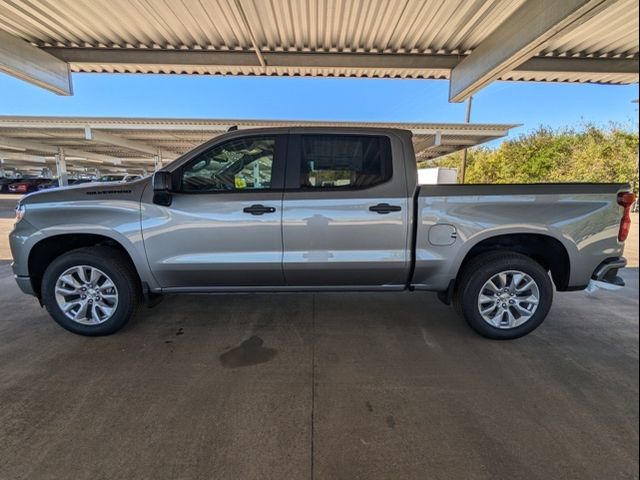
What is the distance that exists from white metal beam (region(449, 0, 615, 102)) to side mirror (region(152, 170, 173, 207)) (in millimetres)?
4719

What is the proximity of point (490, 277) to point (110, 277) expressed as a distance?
3.73 metres

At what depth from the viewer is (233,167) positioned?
142 inches

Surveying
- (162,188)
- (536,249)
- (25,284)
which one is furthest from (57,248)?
(536,249)

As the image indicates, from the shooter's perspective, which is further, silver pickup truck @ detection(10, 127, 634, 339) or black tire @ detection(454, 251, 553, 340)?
black tire @ detection(454, 251, 553, 340)

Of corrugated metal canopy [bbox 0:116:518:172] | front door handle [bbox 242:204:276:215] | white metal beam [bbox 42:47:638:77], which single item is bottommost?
front door handle [bbox 242:204:276:215]

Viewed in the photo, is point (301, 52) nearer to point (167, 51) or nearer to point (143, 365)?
point (167, 51)

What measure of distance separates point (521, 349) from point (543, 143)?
16.9 ft

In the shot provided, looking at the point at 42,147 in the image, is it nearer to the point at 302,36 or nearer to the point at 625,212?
the point at 302,36

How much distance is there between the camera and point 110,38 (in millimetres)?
5879

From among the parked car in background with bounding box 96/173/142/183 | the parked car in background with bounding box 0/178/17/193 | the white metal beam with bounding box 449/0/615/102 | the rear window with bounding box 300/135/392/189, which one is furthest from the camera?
the parked car in background with bounding box 0/178/17/193

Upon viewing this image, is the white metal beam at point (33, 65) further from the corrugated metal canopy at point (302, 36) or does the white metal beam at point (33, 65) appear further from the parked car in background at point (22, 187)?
the parked car in background at point (22, 187)

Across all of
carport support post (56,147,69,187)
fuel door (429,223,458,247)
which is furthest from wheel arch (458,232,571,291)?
carport support post (56,147,69,187)

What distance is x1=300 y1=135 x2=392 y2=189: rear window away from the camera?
354cm

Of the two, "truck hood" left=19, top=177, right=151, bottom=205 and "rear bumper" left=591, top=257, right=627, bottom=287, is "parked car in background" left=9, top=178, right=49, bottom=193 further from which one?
"rear bumper" left=591, top=257, right=627, bottom=287
